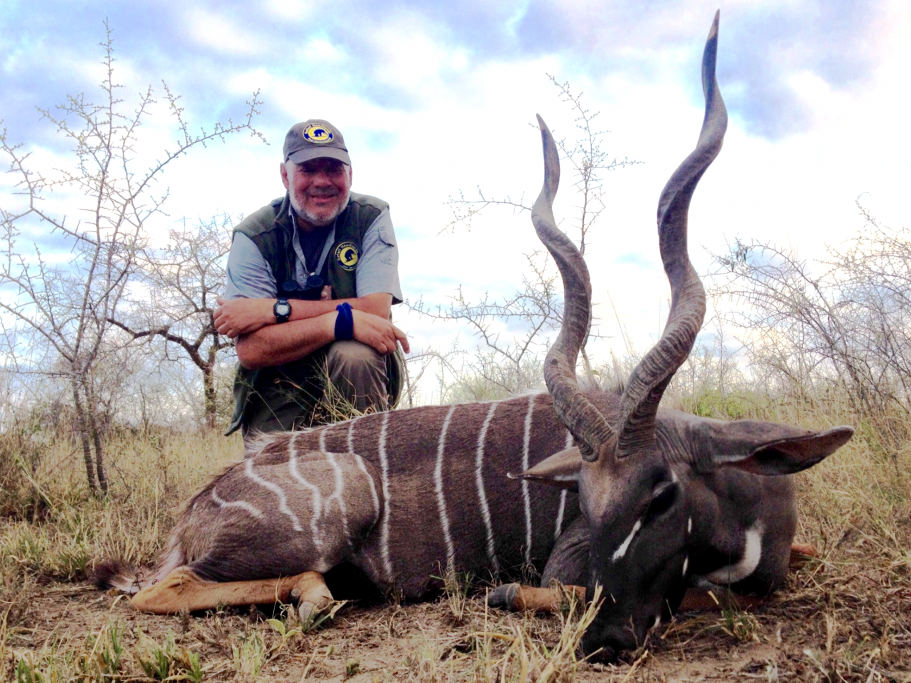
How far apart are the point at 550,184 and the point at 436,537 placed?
5.06 ft

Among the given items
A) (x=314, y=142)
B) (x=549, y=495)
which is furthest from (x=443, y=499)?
(x=314, y=142)

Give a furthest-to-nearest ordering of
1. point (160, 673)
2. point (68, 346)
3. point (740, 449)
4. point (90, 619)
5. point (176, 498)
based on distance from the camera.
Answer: point (68, 346) → point (176, 498) → point (90, 619) → point (740, 449) → point (160, 673)

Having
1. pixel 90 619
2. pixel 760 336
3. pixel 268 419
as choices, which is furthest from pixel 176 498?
pixel 760 336

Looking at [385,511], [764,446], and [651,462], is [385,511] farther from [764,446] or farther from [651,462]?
[764,446]

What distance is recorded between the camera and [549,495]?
3.24 meters

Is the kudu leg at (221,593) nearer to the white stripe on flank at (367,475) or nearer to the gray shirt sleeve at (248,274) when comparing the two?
the white stripe on flank at (367,475)

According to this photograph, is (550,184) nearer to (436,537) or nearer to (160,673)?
(436,537)

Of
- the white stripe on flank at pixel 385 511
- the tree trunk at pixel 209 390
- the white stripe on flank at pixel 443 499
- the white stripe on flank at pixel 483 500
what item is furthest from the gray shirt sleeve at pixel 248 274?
the tree trunk at pixel 209 390

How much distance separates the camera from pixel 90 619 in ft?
10.0

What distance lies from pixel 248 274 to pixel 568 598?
3088 millimetres

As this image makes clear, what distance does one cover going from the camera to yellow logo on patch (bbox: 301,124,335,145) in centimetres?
516

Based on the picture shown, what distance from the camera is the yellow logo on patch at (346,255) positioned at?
5.07 meters

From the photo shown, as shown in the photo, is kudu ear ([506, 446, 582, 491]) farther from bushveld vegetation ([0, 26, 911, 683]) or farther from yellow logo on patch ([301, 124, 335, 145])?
yellow logo on patch ([301, 124, 335, 145])

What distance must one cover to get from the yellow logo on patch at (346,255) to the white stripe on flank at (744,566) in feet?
10.1
